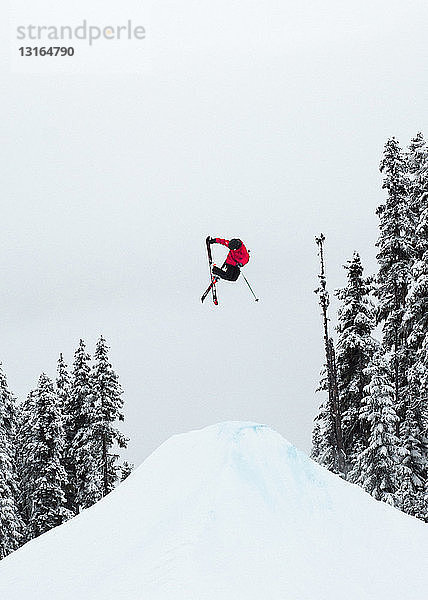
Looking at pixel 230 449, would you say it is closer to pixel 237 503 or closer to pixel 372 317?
pixel 237 503

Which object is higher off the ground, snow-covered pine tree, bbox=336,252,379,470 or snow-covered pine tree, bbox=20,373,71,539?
snow-covered pine tree, bbox=336,252,379,470

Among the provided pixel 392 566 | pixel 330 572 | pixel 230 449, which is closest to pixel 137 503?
pixel 230 449

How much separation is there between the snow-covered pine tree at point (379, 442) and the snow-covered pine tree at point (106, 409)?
13.0 metres

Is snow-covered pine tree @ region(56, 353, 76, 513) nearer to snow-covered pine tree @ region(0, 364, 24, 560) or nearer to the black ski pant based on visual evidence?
snow-covered pine tree @ region(0, 364, 24, 560)

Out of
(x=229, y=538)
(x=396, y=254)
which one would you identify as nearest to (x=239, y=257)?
(x=229, y=538)

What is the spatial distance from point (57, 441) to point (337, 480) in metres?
20.7

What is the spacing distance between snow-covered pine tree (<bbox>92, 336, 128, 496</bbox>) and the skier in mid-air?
20.5 m

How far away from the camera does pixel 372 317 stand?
25.5m

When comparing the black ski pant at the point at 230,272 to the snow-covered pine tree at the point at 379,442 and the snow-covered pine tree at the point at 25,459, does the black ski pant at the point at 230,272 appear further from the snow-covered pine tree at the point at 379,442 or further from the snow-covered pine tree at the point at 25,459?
the snow-covered pine tree at the point at 25,459

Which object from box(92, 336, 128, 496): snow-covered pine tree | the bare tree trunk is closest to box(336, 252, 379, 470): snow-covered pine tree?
the bare tree trunk

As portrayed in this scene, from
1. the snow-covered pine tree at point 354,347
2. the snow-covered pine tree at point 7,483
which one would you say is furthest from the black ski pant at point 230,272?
the snow-covered pine tree at point 7,483

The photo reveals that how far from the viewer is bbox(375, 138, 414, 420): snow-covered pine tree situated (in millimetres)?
25594

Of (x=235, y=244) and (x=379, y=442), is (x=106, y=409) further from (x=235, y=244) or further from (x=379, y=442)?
(x=235, y=244)

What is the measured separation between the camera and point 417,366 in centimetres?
2212
